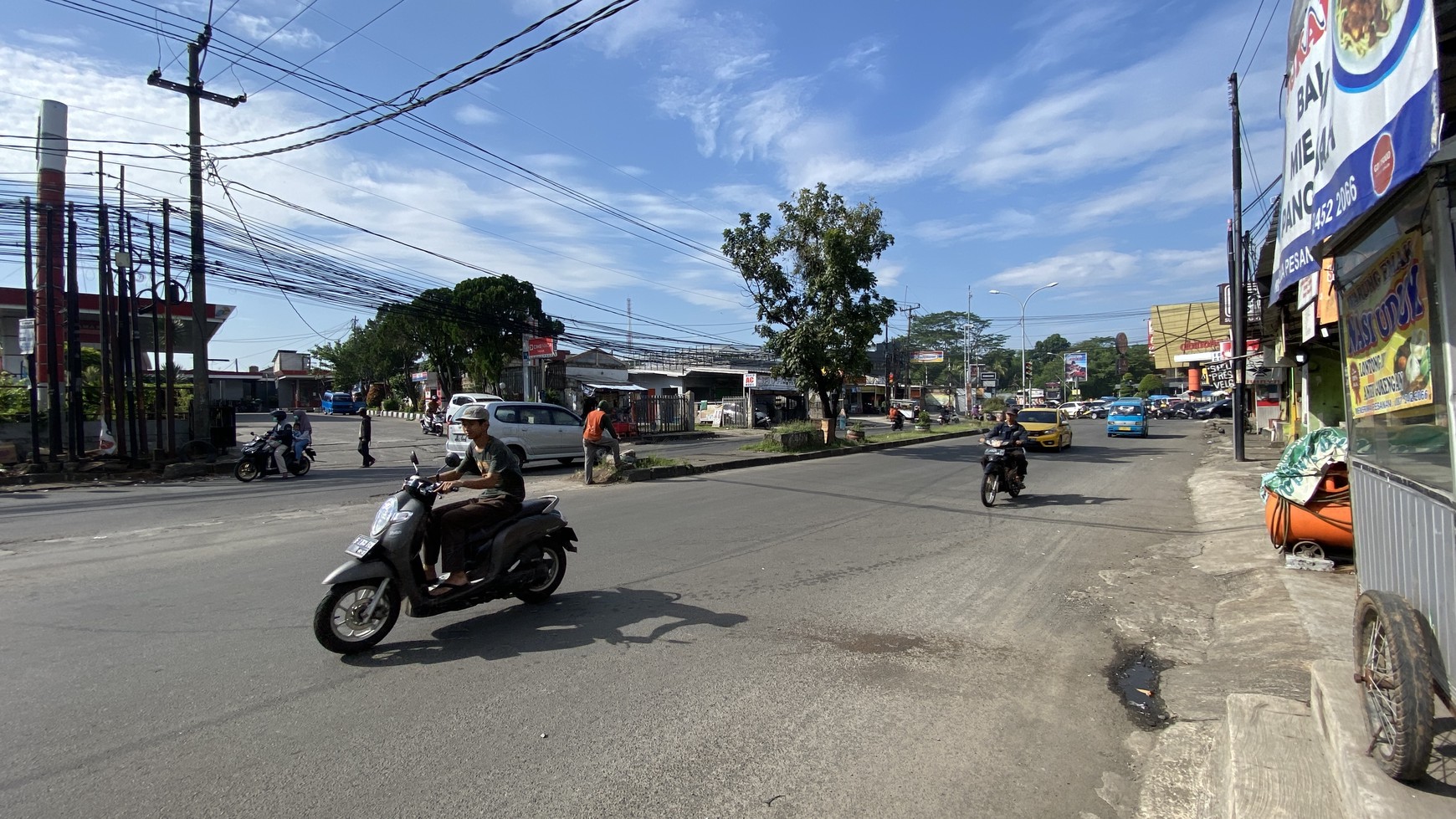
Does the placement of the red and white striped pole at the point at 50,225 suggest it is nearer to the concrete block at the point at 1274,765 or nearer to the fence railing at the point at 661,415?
the fence railing at the point at 661,415

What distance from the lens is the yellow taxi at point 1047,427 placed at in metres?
22.4

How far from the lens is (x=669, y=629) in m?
5.16

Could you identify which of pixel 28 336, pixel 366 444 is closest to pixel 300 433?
pixel 366 444

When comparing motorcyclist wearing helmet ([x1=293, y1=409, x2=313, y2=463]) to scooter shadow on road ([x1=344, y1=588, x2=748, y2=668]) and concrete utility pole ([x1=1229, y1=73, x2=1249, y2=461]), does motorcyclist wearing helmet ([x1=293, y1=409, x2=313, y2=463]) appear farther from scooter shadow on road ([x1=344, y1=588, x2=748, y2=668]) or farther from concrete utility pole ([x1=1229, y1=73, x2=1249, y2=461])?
concrete utility pole ([x1=1229, y1=73, x2=1249, y2=461])

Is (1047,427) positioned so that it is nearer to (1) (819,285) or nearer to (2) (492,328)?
(1) (819,285)

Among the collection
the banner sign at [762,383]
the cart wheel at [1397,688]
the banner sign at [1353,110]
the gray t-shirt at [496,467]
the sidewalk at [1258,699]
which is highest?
the banner sign at [762,383]

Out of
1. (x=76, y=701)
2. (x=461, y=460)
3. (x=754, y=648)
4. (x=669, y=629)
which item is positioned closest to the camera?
(x=76, y=701)

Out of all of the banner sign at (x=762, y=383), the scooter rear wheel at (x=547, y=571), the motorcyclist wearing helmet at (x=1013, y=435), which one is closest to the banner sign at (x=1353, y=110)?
the scooter rear wheel at (x=547, y=571)

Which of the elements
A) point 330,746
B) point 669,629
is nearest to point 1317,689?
point 669,629

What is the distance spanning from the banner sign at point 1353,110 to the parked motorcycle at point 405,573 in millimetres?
4937

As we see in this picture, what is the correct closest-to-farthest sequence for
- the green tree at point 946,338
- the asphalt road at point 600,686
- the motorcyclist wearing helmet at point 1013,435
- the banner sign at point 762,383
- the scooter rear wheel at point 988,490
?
the asphalt road at point 600,686 → the scooter rear wheel at point 988,490 → the motorcyclist wearing helmet at point 1013,435 → the banner sign at point 762,383 → the green tree at point 946,338

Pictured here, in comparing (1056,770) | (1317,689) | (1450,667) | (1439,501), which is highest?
(1439,501)

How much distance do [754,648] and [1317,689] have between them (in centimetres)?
292

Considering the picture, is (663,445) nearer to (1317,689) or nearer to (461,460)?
(461,460)
